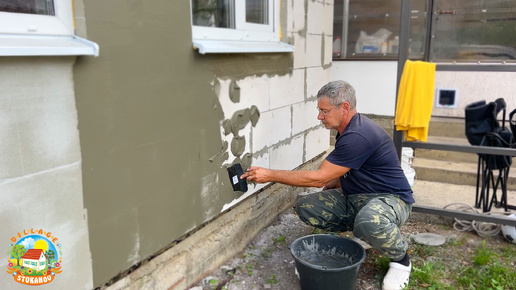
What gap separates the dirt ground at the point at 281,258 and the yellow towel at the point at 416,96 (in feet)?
2.94

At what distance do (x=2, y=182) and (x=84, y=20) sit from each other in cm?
76

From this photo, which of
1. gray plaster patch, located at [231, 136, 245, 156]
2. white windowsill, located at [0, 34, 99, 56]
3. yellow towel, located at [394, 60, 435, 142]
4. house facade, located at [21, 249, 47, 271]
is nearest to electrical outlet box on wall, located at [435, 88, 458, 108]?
yellow towel, located at [394, 60, 435, 142]

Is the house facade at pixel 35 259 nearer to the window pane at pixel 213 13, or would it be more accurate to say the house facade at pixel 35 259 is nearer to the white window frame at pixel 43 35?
the white window frame at pixel 43 35

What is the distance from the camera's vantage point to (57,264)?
5.98 ft

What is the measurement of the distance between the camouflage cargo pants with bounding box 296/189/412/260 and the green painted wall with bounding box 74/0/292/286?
0.90 m

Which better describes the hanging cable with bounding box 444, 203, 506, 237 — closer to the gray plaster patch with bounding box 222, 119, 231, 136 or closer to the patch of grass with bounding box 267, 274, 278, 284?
the patch of grass with bounding box 267, 274, 278, 284

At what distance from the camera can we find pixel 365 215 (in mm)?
2721

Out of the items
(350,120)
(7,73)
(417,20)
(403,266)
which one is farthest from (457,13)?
(7,73)

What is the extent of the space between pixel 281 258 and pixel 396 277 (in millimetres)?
863

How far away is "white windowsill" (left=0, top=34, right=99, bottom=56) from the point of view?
1.48m

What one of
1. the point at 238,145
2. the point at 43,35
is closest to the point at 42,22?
the point at 43,35

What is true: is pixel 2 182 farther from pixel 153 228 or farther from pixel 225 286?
pixel 225 286

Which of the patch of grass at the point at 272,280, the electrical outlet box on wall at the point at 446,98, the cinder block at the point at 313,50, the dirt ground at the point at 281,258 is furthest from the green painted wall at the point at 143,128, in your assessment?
the electrical outlet box on wall at the point at 446,98

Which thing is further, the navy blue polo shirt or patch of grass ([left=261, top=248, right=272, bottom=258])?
patch of grass ([left=261, top=248, right=272, bottom=258])
